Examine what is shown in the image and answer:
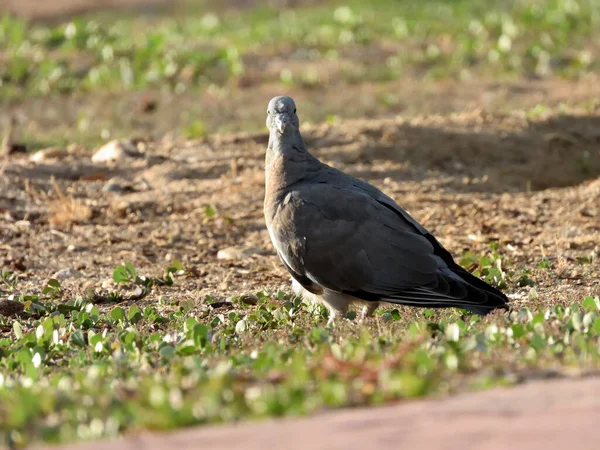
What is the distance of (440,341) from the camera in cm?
516

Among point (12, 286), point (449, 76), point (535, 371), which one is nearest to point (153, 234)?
point (12, 286)

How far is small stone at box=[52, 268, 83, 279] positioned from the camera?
26.3 ft

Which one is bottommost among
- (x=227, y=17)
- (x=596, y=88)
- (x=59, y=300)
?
(x=59, y=300)

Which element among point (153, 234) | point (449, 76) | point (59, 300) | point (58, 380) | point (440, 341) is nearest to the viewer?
point (58, 380)

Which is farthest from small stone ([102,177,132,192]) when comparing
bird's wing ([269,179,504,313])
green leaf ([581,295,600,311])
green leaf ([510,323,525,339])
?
green leaf ([510,323,525,339])

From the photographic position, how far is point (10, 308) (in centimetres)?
702

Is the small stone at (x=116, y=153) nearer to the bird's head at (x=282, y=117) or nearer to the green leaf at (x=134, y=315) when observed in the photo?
the bird's head at (x=282, y=117)

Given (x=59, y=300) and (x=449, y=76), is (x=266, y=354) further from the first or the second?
(x=449, y=76)

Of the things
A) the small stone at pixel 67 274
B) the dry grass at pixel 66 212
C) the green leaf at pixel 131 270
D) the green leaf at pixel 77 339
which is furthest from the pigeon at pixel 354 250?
the dry grass at pixel 66 212

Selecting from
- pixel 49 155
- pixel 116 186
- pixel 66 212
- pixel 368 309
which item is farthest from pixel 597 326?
pixel 49 155

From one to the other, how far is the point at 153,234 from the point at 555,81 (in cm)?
743

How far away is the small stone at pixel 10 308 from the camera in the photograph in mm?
7012

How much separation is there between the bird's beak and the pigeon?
1.03 ft

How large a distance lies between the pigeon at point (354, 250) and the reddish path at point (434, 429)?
7.53 ft
